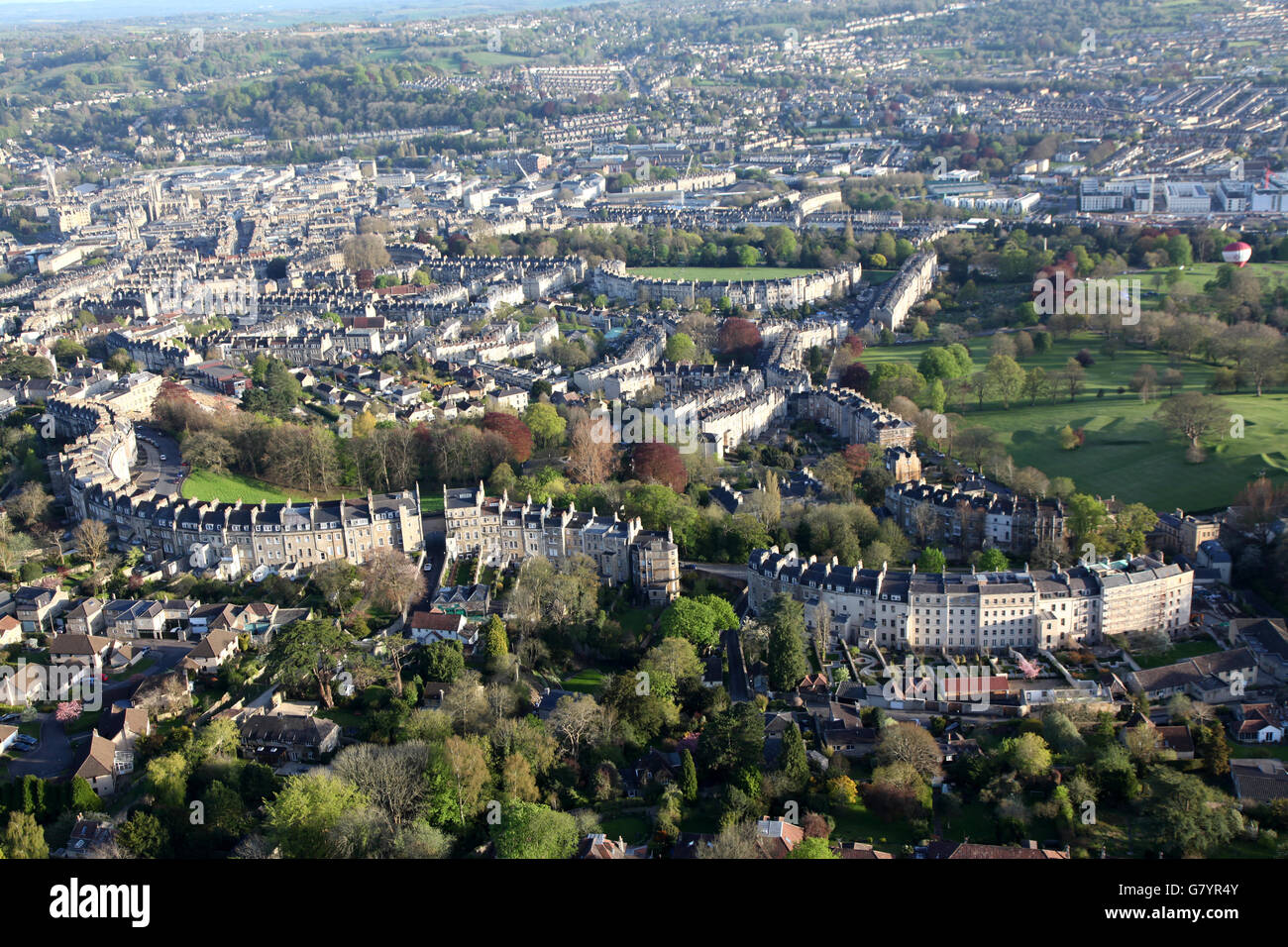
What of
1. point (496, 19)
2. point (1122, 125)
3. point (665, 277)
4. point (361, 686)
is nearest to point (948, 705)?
point (361, 686)

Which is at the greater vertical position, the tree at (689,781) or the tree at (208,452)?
the tree at (208,452)

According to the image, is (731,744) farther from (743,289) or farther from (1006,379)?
(743,289)

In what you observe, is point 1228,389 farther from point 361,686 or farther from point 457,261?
point 457,261

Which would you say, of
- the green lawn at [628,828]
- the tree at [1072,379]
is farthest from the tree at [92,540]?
the tree at [1072,379]

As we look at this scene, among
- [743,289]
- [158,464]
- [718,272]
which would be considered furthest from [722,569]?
[718,272]

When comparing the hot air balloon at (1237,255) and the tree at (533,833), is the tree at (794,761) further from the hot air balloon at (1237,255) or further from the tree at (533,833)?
the hot air balloon at (1237,255)

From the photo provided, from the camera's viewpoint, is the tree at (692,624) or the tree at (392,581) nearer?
the tree at (692,624)

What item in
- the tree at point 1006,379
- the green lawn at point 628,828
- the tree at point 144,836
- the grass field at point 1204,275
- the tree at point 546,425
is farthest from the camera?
the grass field at point 1204,275
